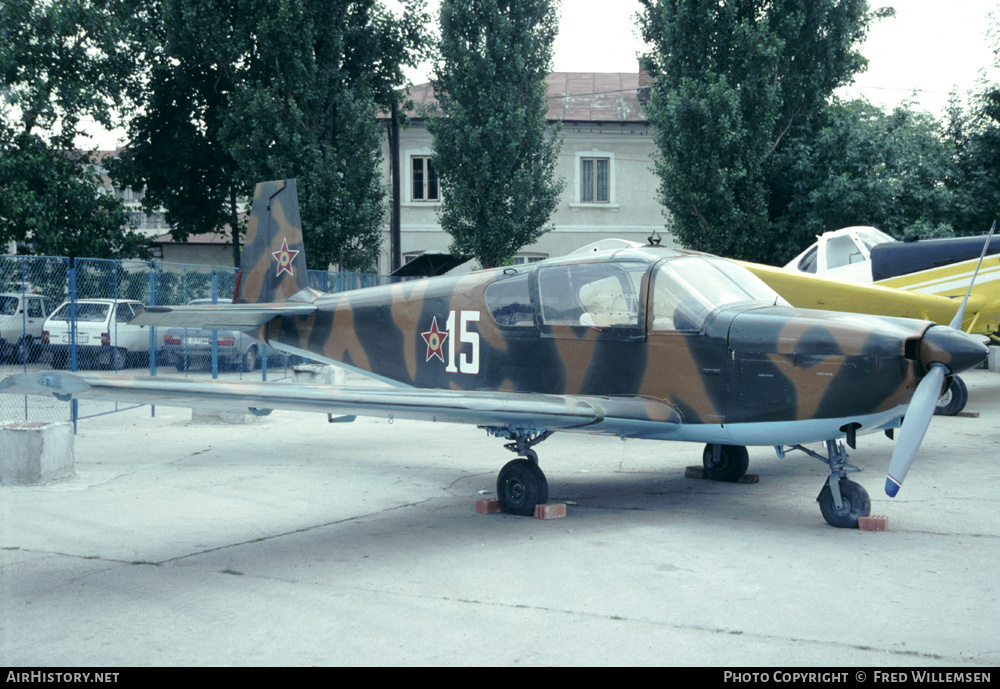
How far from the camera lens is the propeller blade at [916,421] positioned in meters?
5.66

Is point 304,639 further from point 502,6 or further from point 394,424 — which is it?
point 502,6

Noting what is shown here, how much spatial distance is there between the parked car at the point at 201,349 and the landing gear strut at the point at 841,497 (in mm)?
12054

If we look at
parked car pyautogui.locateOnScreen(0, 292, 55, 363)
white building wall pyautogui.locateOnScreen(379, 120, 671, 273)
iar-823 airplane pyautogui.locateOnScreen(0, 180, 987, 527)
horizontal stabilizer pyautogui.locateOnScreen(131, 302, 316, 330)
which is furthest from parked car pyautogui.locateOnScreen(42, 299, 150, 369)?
white building wall pyautogui.locateOnScreen(379, 120, 671, 273)

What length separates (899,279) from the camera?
43.3 feet

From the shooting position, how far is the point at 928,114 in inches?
1013

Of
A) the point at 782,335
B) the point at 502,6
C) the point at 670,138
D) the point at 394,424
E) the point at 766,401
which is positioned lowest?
the point at 394,424

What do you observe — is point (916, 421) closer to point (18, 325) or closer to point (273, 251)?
point (273, 251)

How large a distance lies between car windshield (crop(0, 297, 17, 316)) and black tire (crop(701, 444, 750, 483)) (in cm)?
1156

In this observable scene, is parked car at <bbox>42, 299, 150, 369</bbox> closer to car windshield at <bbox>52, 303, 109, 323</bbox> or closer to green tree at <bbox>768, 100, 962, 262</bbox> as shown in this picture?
car windshield at <bbox>52, 303, 109, 323</bbox>

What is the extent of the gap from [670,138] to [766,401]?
2043cm

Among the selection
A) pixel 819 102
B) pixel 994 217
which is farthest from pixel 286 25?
pixel 994 217

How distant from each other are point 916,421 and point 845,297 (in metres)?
5.56

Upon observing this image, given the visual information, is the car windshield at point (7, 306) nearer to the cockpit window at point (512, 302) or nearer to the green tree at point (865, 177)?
the cockpit window at point (512, 302)

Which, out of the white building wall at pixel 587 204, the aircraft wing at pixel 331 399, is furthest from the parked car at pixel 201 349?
the white building wall at pixel 587 204
